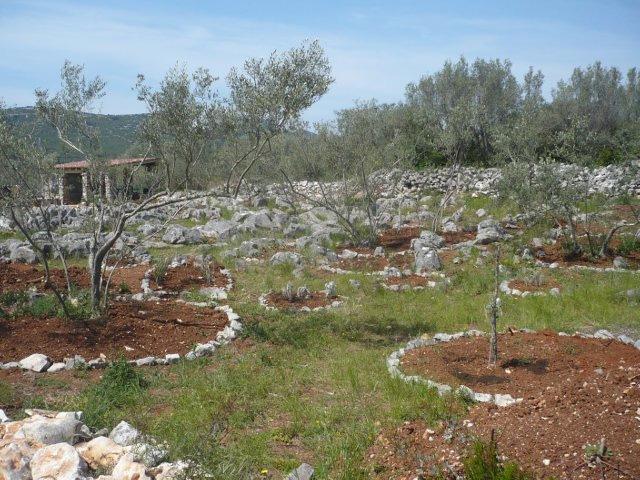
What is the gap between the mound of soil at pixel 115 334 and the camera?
362 inches

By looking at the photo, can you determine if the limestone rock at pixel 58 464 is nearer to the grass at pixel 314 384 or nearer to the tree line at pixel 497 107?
the grass at pixel 314 384

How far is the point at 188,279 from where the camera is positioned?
14727mm

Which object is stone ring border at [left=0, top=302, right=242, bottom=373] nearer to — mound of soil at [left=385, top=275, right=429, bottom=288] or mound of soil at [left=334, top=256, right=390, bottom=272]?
mound of soil at [left=385, top=275, right=429, bottom=288]

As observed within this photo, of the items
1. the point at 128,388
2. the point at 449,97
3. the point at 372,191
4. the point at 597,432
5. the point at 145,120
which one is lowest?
the point at 128,388

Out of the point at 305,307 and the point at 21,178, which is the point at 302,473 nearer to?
the point at 305,307

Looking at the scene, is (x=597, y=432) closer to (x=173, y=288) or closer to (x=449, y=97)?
(x=173, y=288)

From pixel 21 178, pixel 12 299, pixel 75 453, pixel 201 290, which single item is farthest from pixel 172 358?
pixel 21 178

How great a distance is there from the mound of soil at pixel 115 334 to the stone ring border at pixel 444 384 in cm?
335

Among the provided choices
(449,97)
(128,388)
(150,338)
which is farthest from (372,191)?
(449,97)

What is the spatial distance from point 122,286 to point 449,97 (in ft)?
92.1

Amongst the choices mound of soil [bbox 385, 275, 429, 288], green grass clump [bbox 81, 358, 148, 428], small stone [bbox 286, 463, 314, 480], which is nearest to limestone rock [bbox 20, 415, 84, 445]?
green grass clump [bbox 81, 358, 148, 428]

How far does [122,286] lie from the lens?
13.9 meters

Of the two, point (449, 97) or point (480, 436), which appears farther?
point (449, 97)

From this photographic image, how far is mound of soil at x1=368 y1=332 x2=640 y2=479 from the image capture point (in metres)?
5.11
